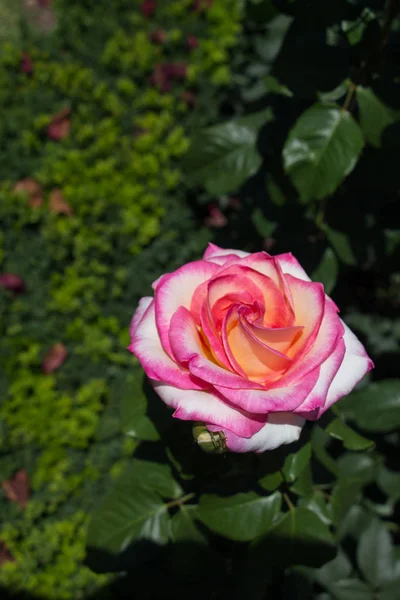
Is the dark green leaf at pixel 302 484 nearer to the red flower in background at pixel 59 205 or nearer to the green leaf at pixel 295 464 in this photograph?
the green leaf at pixel 295 464

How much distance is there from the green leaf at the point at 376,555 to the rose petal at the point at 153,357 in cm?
80

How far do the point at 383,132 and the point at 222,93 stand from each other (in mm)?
2030

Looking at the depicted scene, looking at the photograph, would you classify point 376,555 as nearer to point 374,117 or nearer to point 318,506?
point 318,506

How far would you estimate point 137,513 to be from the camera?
101 centimetres

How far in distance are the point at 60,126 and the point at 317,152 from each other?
2.15m

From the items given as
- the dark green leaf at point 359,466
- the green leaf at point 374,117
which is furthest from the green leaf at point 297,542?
the green leaf at point 374,117

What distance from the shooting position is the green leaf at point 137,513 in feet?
3.27

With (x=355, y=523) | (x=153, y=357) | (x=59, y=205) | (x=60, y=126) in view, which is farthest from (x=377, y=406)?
(x=60, y=126)

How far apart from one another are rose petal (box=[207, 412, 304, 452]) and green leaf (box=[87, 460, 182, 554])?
1.22 feet

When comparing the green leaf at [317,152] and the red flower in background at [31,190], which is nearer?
the green leaf at [317,152]

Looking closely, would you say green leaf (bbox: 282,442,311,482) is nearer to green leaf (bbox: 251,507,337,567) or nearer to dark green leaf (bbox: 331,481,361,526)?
green leaf (bbox: 251,507,337,567)

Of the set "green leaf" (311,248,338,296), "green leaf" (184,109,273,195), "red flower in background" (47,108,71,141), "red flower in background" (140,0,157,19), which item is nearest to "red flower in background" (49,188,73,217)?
"red flower in background" (47,108,71,141)

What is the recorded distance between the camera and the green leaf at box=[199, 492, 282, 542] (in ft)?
2.90

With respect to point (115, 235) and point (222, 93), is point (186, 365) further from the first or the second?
point (222, 93)
